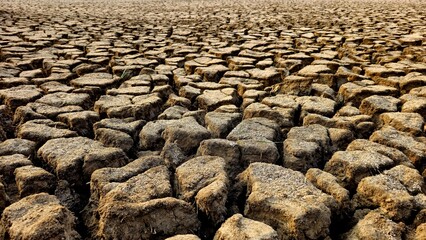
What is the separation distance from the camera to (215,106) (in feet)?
Result: 7.13

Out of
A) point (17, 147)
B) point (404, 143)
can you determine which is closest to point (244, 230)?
point (404, 143)

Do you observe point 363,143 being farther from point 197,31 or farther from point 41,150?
point 197,31

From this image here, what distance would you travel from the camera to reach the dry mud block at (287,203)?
44.6 inches

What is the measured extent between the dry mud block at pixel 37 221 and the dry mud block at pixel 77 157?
0.66ft

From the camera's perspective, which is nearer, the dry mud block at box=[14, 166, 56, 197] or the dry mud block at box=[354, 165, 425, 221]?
the dry mud block at box=[354, 165, 425, 221]

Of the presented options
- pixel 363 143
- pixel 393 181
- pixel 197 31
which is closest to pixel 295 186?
pixel 393 181

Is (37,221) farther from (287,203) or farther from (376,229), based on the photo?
(376,229)

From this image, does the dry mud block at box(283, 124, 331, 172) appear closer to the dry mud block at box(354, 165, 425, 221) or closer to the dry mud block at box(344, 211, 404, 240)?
the dry mud block at box(354, 165, 425, 221)

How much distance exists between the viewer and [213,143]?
1622mm

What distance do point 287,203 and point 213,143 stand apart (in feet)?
1.66

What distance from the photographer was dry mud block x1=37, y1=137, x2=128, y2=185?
1.46m

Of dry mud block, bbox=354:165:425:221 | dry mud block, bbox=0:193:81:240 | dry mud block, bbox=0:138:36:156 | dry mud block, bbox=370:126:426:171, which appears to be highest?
dry mud block, bbox=354:165:425:221

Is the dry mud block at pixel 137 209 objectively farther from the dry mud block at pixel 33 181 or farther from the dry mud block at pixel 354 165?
the dry mud block at pixel 354 165

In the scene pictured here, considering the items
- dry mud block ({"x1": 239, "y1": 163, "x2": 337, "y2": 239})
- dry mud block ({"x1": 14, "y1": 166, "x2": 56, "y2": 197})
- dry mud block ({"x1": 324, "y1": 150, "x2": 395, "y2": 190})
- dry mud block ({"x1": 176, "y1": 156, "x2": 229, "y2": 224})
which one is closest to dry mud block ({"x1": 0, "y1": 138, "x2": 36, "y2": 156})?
dry mud block ({"x1": 14, "y1": 166, "x2": 56, "y2": 197})
